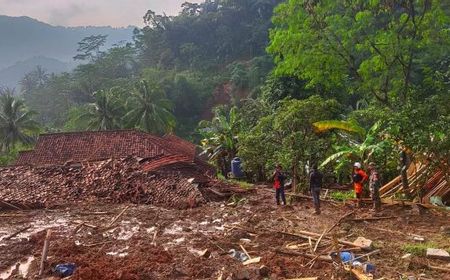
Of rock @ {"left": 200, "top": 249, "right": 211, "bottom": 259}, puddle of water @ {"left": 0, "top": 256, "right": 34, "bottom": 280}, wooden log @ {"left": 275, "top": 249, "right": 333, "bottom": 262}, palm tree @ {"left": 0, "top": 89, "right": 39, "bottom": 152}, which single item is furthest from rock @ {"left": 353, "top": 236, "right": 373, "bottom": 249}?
palm tree @ {"left": 0, "top": 89, "right": 39, "bottom": 152}

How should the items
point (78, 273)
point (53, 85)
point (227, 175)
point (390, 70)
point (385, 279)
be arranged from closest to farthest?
point (385, 279) → point (78, 273) → point (390, 70) → point (227, 175) → point (53, 85)

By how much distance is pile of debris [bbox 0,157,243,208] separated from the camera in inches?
594

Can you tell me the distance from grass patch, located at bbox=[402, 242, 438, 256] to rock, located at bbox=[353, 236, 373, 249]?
0.66 meters

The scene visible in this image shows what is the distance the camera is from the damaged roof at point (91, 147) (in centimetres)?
2130

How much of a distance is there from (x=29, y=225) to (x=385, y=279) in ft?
31.7

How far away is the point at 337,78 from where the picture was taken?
15.2 m

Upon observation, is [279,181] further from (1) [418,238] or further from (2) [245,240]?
(1) [418,238]

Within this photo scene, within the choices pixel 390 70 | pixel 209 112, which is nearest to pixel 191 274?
pixel 390 70

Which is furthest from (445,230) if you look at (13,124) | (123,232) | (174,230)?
(13,124)

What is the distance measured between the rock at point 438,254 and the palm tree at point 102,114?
2850 cm

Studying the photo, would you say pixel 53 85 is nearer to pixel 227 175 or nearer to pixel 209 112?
pixel 209 112

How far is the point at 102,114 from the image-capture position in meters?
33.5

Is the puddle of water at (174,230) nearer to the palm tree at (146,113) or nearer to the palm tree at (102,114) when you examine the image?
the palm tree at (146,113)

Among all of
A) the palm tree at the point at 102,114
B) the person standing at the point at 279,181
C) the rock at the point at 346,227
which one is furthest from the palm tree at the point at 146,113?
the rock at the point at 346,227
